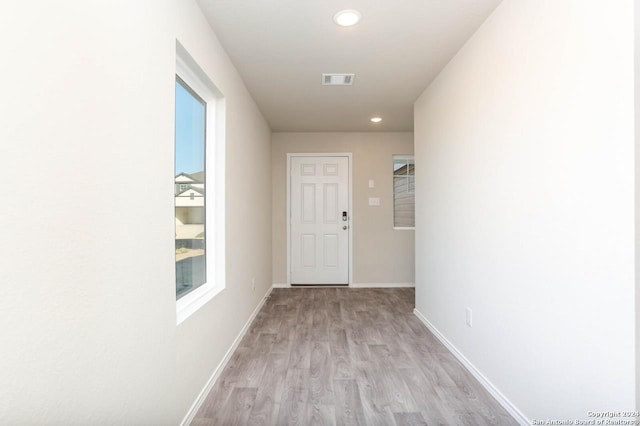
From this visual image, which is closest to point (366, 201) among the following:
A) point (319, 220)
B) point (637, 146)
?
point (319, 220)

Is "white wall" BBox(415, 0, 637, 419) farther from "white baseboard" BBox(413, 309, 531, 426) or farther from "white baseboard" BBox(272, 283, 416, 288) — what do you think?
"white baseboard" BBox(272, 283, 416, 288)

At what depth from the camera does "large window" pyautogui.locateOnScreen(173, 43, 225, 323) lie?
71.1 inches

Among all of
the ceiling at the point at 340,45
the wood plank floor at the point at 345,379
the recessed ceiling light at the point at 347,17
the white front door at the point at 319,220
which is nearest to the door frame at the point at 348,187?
the white front door at the point at 319,220

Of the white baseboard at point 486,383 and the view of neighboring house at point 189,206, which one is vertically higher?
the view of neighboring house at point 189,206

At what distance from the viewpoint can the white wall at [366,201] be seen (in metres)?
4.65

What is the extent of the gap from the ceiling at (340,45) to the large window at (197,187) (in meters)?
0.42

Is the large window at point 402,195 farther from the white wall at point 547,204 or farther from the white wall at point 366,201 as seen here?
the white wall at point 547,204

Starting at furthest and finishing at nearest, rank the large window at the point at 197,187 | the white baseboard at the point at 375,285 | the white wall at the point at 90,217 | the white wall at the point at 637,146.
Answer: the white baseboard at the point at 375,285, the large window at the point at 197,187, the white wall at the point at 637,146, the white wall at the point at 90,217

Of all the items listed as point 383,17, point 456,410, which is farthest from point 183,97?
point 456,410

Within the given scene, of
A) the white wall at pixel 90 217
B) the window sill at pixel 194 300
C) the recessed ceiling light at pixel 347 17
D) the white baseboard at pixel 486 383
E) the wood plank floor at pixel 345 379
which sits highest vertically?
the recessed ceiling light at pixel 347 17

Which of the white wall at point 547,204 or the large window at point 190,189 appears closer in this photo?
the white wall at point 547,204

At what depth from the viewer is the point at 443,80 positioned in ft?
8.58

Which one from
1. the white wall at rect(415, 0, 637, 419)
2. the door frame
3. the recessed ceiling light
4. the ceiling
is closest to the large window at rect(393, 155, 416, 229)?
the door frame

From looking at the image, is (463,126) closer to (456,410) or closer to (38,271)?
(456,410)
